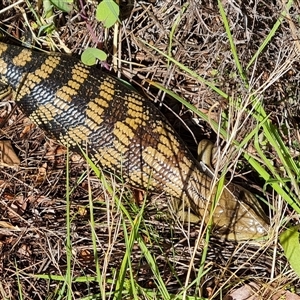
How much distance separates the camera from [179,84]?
4.34 meters

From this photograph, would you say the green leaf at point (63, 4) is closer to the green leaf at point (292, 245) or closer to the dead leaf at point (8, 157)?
the dead leaf at point (8, 157)

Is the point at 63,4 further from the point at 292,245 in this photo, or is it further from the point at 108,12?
the point at 292,245

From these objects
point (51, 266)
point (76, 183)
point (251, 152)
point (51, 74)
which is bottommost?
point (51, 266)

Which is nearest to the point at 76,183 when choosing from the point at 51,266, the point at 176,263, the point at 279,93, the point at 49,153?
the point at 49,153

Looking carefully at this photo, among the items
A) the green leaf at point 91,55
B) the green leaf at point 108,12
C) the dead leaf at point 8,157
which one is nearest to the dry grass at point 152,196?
the dead leaf at point 8,157

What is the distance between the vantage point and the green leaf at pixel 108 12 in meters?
3.93

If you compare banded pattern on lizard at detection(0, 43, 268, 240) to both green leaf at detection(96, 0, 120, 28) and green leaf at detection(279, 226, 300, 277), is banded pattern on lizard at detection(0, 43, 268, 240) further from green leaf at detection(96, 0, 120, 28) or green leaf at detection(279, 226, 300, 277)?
green leaf at detection(96, 0, 120, 28)

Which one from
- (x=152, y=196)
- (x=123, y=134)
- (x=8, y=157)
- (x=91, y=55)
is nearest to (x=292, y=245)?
(x=152, y=196)

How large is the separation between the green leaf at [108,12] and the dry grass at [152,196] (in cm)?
26

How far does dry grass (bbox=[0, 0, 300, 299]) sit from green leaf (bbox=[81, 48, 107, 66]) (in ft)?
0.48

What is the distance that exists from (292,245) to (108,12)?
5.88ft

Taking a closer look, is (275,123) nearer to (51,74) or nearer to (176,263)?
(176,263)

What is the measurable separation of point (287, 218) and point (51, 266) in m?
1.45

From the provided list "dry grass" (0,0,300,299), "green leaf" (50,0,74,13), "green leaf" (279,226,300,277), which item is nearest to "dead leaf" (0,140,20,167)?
"dry grass" (0,0,300,299)
